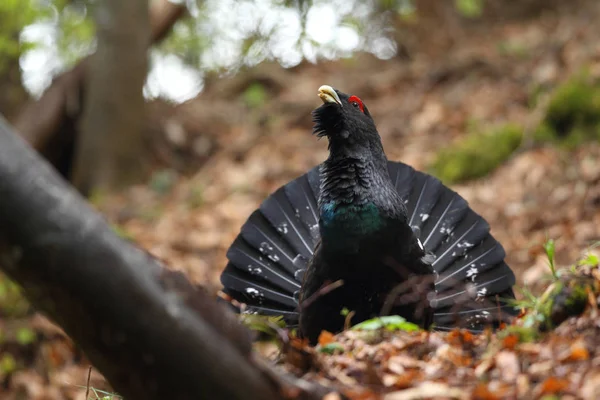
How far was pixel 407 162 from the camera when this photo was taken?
352 inches

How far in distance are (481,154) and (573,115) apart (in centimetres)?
108

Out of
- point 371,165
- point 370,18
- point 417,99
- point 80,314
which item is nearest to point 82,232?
point 80,314

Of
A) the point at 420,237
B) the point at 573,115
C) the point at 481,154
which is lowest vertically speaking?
the point at 420,237

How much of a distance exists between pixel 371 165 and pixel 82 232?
99.3 inches

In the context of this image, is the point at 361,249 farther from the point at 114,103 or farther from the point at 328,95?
the point at 114,103

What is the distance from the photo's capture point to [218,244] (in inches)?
330

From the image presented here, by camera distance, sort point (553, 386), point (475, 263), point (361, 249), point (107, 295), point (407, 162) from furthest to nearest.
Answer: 1. point (407, 162)
2. point (475, 263)
3. point (361, 249)
4. point (553, 386)
5. point (107, 295)

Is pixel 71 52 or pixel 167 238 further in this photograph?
pixel 71 52

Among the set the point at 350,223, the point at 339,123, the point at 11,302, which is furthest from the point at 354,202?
the point at 11,302

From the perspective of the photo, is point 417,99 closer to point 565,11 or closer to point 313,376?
point 565,11

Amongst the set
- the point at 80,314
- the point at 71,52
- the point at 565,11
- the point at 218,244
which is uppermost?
the point at 71,52

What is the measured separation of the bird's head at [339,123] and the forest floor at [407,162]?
4.47 feet

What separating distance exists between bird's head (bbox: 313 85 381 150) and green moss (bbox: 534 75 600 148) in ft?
14.2

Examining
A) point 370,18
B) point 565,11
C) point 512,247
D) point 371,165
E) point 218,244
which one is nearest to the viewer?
point 371,165
